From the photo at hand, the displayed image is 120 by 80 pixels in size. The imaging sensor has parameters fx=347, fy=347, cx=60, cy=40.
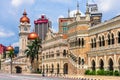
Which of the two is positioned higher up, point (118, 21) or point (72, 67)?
point (118, 21)

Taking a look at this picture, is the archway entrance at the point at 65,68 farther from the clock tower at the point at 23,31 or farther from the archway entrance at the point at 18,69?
the clock tower at the point at 23,31

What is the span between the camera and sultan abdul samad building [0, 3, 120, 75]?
2464 inches

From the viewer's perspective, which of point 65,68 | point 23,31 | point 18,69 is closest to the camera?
point 65,68

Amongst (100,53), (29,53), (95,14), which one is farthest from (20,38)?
(100,53)

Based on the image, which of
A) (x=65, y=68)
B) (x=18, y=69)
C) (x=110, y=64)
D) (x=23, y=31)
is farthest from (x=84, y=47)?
(x=23, y=31)

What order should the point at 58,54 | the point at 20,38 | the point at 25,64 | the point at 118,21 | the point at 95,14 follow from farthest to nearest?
the point at 20,38 < the point at 25,64 < the point at 95,14 < the point at 58,54 < the point at 118,21

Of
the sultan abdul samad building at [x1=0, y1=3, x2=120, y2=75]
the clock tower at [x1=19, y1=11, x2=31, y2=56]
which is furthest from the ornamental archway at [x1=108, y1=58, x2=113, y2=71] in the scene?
the clock tower at [x1=19, y1=11, x2=31, y2=56]

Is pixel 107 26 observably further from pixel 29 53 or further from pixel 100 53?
pixel 29 53

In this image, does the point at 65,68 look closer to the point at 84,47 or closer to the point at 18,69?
the point at 84,47

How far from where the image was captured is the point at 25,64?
127312 millimetres

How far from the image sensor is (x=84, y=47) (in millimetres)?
74562

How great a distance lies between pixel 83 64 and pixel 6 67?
64.1 m

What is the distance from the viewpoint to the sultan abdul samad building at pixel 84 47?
6259 centimetres

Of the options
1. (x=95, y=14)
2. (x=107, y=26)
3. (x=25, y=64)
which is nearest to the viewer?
(x=107, y=26)
